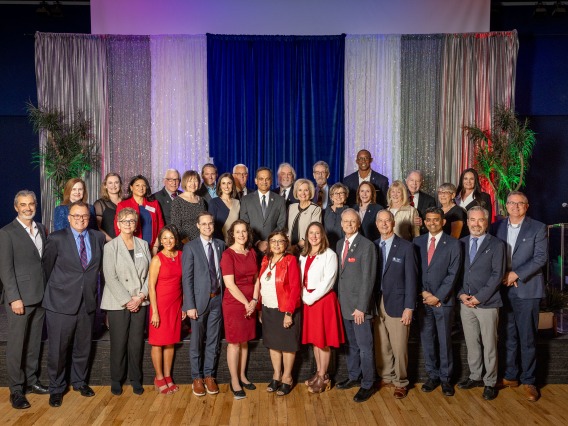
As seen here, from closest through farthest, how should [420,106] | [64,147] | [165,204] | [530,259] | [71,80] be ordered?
[530,259] < [165,204] < [64,147] < [71,80] < [420,106]

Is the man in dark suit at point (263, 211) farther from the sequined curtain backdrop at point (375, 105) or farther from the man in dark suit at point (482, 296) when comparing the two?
the sequined curtain backdrop at point (375, 105)

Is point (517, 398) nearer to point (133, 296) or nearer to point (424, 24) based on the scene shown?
point (133, 296)

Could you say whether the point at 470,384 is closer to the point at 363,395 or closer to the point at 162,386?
the point at 363,395

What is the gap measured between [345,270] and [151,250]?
1.83m

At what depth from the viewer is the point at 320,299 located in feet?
15.9

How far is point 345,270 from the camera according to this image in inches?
190

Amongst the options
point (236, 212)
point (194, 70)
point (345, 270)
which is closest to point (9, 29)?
point (194, 70)

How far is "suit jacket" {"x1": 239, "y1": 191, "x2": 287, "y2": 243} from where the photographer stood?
548 centimetres

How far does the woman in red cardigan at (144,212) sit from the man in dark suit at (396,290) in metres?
2.07

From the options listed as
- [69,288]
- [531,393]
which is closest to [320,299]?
[531,393]

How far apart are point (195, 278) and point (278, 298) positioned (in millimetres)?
710

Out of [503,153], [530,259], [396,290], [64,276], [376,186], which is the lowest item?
[396,290]

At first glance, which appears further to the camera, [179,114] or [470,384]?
[179,114]

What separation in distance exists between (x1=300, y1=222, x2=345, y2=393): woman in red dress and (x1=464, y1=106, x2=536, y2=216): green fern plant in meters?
4.13
